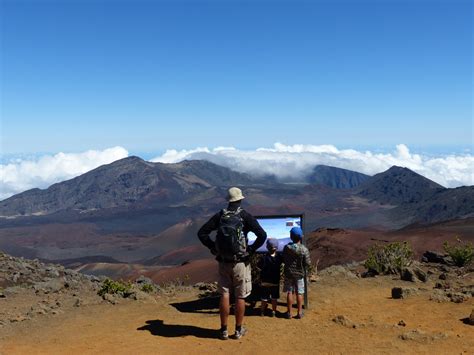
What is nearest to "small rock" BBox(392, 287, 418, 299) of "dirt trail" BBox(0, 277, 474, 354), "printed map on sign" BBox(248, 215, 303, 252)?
"dirt trail" BBox(0, 277, 474, 354)

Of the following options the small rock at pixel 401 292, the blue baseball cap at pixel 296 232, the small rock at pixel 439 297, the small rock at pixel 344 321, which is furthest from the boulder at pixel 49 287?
the small rock at pixel 439 297

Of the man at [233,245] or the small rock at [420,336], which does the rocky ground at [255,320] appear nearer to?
the small rock at [420,336]

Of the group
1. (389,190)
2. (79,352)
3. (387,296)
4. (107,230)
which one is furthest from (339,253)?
(389,190)

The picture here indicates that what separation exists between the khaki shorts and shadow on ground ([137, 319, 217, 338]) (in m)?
0.90

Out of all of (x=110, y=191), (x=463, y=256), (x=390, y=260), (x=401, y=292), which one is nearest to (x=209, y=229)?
(x=401, y=292)

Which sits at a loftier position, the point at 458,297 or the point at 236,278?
the point at 236,278

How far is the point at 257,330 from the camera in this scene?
7477 millimetres

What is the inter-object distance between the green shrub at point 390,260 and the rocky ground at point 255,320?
533 millimetres

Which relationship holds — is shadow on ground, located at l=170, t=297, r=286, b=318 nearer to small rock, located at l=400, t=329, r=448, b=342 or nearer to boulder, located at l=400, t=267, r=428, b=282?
small rock, located at l=400, t=329, r=448, b=342

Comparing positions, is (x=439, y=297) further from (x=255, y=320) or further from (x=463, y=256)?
(x=463, y=256)

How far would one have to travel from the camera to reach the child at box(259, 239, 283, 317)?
823 centimetres

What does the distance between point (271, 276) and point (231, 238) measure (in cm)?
196

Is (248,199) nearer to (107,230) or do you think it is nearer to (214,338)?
(107,230)

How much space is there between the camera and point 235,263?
6738 millimetres
